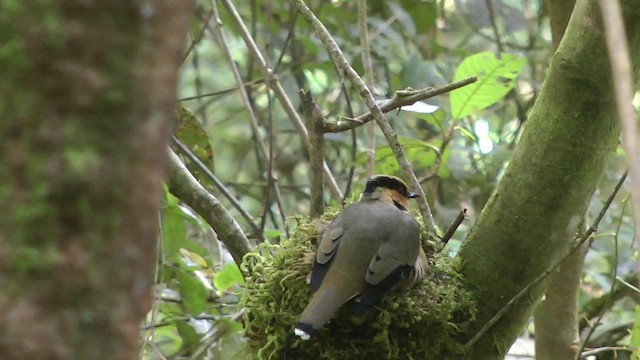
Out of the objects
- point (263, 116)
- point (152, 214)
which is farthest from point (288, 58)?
point (152, 214)

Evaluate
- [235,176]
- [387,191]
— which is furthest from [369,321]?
[235,176]

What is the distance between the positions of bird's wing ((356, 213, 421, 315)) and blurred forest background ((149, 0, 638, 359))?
0.71 ft

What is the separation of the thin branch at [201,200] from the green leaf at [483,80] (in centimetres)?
109

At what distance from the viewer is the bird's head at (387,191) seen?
2784 millimetres

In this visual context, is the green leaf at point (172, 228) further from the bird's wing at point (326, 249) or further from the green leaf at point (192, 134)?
the bird's wing at point (326, 249)

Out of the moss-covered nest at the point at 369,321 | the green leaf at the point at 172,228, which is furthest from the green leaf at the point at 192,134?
the moss-covered nest at the point at 369,321

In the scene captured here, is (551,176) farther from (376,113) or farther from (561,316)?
(561,316)

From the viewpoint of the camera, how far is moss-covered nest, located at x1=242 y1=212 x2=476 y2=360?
2.22m

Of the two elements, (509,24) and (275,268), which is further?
(509,24)

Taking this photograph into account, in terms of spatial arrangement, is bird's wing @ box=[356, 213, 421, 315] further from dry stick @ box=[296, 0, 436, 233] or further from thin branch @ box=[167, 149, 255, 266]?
thin branch @ box=[167, 149, 255, 266]

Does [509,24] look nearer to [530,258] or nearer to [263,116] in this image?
[263,116]

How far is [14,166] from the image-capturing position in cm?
78

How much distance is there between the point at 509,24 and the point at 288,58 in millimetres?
1610

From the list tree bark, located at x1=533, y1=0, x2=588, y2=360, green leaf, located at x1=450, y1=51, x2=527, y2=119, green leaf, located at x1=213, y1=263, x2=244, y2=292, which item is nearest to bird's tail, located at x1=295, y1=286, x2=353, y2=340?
green leaf, located at x1=213, y1=263, x2=244, y2=292
